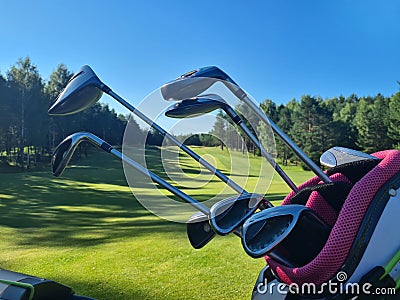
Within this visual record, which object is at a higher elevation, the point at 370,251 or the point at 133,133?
the point at 133,133

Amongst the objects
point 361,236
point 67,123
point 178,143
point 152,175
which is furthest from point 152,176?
point 67,123

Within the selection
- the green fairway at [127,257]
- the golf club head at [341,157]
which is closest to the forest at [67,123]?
the green fairway at [127,257]

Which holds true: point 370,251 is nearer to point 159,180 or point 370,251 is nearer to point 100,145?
point 159,180

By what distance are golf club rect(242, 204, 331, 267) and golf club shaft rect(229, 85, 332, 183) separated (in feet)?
0.63

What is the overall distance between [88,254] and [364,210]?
298 cm

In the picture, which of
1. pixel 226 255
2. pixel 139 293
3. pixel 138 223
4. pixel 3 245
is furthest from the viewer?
pixel 138 223

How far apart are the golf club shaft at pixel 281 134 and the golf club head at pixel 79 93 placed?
0.41 meters

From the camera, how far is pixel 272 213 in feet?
2.72

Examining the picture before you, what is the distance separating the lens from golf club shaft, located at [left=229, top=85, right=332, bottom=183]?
1042mm

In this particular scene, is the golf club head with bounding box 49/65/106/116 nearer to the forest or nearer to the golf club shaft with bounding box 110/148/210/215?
the golf club shaft with bounding box 110/148/210/215

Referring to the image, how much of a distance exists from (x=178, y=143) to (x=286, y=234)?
0.49 metres

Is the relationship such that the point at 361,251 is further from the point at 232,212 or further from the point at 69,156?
the point at 69,156

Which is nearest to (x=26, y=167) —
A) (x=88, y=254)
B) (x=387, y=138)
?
(x=88, y=254)

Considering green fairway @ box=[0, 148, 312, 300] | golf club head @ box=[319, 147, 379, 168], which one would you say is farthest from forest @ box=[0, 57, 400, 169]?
golf club head @ box=[319, 147, 379, 168]
